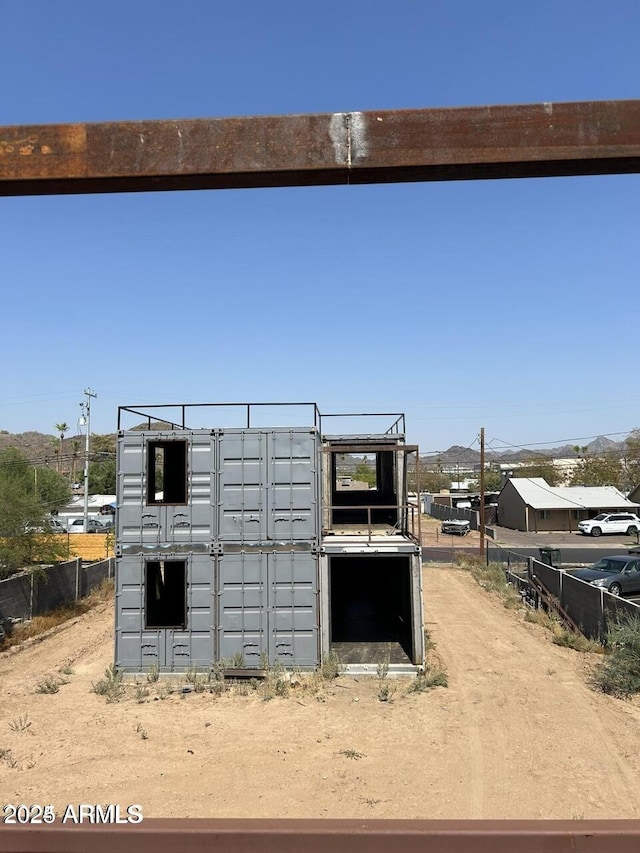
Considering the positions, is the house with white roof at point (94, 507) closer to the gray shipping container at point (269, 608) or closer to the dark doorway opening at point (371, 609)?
the dark doorway opening at point (371, 609)

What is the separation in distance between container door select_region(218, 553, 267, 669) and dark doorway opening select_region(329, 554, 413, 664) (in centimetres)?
201

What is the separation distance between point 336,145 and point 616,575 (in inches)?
900

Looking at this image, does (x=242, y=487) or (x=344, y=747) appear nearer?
(x=344, y=747)

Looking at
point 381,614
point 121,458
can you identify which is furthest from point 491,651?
point 121,458

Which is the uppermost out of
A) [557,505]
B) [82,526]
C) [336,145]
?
[336,145]

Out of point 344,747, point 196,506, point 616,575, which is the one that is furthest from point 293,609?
point 616,575

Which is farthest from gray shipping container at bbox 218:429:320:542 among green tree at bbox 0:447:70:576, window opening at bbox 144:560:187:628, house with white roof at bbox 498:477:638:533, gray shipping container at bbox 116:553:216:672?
house with white roof at bbox 498:477:638:533

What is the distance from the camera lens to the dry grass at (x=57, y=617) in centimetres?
1744

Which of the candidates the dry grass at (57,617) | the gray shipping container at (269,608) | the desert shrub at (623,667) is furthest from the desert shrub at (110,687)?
the desert shrub at (623,667)

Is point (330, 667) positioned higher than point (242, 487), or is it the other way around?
point (242, 487)

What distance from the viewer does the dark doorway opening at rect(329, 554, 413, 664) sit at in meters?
14.0

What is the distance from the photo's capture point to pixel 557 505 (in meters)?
46.2

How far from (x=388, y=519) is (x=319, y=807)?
1405 cm

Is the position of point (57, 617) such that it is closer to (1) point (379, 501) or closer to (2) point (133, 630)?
(2) point (133, 630)
